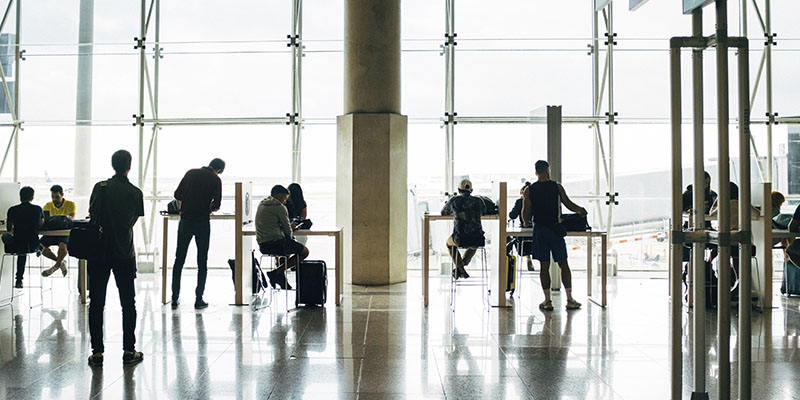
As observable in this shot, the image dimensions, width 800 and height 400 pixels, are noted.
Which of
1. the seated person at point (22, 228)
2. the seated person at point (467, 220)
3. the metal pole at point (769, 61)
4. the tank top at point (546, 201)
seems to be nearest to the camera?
the tank top at point (546, 201)

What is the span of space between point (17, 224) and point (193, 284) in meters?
2.24

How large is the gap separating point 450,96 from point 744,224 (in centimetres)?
706

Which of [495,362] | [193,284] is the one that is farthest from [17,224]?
[495,362]

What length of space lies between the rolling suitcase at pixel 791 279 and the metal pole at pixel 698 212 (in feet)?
17.6

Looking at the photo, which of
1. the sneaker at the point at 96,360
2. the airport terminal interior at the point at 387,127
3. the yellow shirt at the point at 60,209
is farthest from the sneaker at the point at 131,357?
the yellow shirt at the point at 60,209

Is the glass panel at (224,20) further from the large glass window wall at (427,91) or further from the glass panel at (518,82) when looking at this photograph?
the glass panel at (518,82)

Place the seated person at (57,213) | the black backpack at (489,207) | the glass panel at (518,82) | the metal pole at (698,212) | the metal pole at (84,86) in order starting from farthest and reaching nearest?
1. the metal pole at (84,86)
2. the glass panel at (518,82)
3. the seated person at (57,213)
4. the black backpack at (489,207)
5. the metal pole at (698,212)

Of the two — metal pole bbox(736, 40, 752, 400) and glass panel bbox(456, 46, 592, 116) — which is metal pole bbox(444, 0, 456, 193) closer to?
glass panel bbox(456, 46, 592, 116)

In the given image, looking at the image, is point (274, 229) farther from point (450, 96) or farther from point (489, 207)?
point (450, 96)

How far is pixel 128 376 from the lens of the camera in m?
4.29

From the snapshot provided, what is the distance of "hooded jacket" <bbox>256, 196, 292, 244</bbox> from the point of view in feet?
22.3

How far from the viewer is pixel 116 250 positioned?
4.59 m

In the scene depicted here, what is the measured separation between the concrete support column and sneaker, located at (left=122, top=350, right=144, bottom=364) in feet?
13.3

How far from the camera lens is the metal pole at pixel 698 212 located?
314 cm
